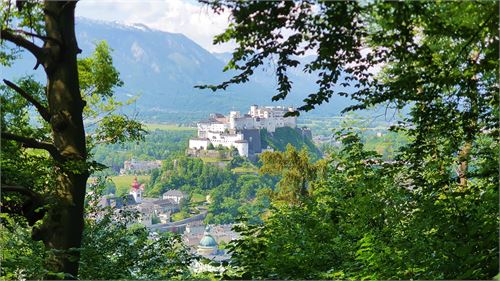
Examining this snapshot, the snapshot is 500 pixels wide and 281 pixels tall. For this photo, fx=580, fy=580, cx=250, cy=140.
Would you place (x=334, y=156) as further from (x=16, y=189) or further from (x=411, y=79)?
(x=16, y=189)

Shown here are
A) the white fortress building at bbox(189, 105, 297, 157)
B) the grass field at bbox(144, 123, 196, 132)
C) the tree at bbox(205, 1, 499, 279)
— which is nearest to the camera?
the tree at bbox(205, 1, 499, 279)

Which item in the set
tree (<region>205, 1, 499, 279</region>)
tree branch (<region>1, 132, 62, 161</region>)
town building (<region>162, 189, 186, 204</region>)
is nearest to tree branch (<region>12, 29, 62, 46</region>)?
tree branch (<region>1, 132, 62, 161</region>)

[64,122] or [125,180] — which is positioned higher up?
[64,122]

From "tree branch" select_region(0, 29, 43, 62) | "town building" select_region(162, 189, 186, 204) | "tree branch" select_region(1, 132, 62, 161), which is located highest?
"tree branch" select_region(0, 29, 43, 62)

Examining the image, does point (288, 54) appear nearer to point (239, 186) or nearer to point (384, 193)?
point (384, 193)

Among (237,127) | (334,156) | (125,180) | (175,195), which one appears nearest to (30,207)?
(334,156)

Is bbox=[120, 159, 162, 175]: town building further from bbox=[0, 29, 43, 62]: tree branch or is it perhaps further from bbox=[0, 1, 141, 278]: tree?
bbox=[0, 29, 43, 62]: tree branch

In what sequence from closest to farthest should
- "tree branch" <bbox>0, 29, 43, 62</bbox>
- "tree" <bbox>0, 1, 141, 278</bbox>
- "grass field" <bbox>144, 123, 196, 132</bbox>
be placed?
"tree branch" <bbox>0, 29, 43, 62</bbox> < "tree" <bbox>0, 1, 141, 278</bbox> < "grass field" <bbox>144, 123, 196, 132</bbox>

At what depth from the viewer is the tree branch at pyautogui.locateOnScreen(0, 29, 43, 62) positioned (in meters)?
4.95

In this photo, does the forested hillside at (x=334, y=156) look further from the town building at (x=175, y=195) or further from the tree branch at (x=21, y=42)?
the town building at (x=175, y=195)

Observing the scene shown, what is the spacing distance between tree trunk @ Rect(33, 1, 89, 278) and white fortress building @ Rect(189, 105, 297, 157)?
7494cm

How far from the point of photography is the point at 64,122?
555 cm

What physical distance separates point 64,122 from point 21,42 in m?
0.84

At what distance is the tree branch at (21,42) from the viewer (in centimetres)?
495
